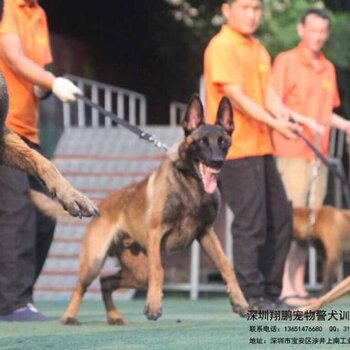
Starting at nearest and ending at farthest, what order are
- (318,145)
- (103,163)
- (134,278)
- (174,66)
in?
(134,278), (318,145), (103,163), (174,66)

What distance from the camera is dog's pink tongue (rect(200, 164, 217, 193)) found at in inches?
311

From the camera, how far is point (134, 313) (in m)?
9.34

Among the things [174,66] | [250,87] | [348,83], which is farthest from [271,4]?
[250,87]

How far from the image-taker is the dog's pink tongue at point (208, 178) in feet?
25.9

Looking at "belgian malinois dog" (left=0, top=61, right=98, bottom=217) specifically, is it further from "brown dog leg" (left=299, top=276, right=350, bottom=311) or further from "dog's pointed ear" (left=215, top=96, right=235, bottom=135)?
"dog's pointed ear" (left=215, top=96, right=235, bottom=135)

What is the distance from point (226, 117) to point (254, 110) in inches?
22.9

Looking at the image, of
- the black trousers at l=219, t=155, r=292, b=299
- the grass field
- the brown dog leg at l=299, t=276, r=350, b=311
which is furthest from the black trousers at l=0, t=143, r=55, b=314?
the brown dog leg at l=299, t=276, r=350, b=311

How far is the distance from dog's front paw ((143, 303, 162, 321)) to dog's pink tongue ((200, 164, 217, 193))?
2.47 feet

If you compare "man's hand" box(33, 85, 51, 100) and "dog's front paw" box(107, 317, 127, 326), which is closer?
"dog's front paw" box(107, 317, 127, 326)

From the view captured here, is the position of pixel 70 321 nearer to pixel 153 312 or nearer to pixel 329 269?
pixel 153 312

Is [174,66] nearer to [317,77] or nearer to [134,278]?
[317,77]

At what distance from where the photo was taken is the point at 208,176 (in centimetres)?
792

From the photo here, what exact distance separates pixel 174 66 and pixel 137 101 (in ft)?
2.14

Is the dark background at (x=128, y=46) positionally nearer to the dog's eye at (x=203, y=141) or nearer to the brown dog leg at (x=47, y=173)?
the dog's eye at (x=203, y=141)
